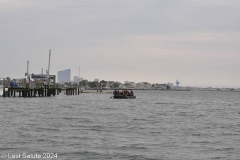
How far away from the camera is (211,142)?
3000 centimetres

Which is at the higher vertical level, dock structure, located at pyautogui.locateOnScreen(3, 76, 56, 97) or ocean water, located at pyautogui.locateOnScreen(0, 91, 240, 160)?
dock structure, located at pyautogui.locateOnScreen(3, 76, 56, 97)

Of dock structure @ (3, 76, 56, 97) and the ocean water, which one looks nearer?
the ocean water

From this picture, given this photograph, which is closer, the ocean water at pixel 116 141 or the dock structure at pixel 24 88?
the ocean water at pixel 116 141

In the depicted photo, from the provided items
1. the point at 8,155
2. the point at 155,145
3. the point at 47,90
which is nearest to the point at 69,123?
the point at 155,145

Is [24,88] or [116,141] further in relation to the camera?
[24,88]

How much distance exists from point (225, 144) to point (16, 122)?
1805cm

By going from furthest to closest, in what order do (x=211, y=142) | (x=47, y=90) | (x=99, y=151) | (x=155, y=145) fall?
(x=47, y=90), (x=211, y=142), (x=155, y=145), (x=99, y=151)

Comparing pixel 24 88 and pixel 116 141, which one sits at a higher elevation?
pixel 24 88

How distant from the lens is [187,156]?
81.6 ft

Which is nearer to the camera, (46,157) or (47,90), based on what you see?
(46,157)

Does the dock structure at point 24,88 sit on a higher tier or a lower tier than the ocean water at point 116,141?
higher

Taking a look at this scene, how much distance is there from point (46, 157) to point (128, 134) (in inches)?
403

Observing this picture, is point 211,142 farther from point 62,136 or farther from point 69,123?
point 69,123

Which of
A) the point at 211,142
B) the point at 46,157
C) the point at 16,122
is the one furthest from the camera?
the point at 16,122
